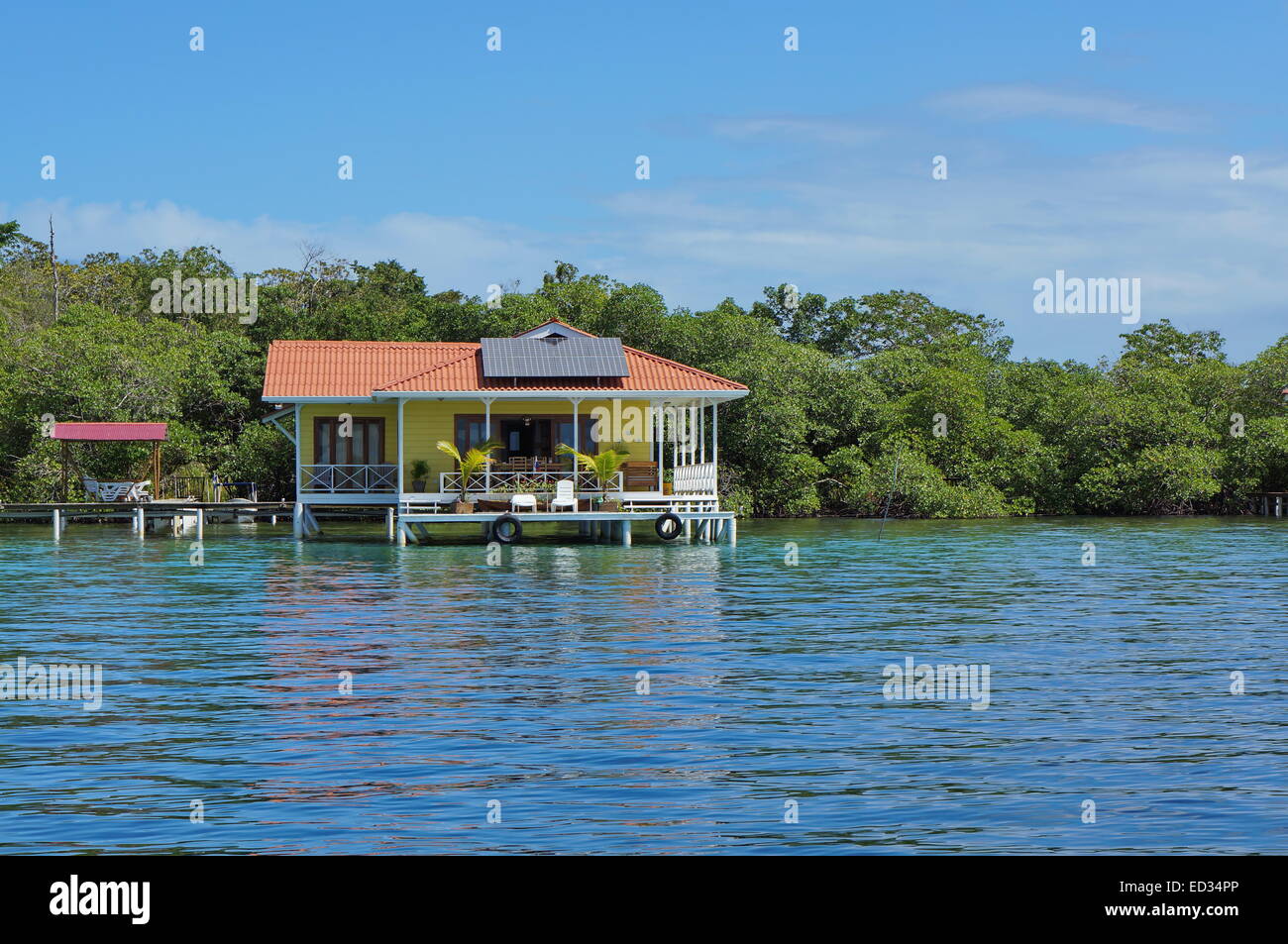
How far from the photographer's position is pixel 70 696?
45.4ft

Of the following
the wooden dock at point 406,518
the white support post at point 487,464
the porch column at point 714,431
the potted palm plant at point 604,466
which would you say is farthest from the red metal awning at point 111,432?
the porch column at point 714,431

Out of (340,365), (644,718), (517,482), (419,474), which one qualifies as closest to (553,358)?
(517,482)

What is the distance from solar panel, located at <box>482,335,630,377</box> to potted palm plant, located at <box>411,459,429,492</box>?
323cm

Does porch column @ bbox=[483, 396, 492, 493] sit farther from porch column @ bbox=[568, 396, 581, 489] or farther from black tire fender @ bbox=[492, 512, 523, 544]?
porch column @ bbox=[568, 396, 581, 489]

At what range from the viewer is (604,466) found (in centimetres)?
3641

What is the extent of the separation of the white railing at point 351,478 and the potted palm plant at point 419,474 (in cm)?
113

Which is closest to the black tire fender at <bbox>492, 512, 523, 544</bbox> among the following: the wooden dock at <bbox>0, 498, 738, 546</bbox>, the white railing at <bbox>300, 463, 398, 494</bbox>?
the wooden dock at <bbox>0, 498, 738, 546</bbox>

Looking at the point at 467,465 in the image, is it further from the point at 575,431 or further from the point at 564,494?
the point at 575,431

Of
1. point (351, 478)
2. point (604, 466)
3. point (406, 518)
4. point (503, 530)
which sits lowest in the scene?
point (503, 530)

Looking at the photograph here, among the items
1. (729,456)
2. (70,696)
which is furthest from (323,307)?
(70,696)

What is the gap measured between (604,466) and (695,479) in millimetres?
2994

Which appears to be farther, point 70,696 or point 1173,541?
point 1173,541

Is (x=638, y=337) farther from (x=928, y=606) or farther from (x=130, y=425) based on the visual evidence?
(x=928, y=606)
